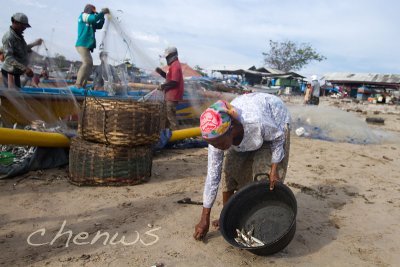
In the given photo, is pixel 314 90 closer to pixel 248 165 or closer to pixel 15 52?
pixel 15 52

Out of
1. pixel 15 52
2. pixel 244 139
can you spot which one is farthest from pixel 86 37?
pixel 244 139

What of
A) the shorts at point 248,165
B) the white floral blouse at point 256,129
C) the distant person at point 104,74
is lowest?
the shorts at point 248,165

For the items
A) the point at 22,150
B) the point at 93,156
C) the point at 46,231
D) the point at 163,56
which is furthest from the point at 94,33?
the point at 46,231

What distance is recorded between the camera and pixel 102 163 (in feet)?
12.8

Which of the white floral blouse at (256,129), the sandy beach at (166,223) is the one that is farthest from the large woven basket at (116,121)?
the white floral blouse at (256,129)

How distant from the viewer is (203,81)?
9.91 metres

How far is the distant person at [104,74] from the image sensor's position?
5.65 m

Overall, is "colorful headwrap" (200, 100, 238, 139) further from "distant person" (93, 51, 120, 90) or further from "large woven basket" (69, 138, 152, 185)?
"distant person" (93, 51, 120, 90)

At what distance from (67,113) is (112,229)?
3757 millimetres

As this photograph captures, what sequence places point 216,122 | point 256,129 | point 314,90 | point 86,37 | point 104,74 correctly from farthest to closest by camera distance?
point 314,90, point 104,74, point 86,37, point 256,129, point 216,122

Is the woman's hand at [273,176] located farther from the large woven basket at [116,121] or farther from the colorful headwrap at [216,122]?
the large woven basket at [116,121]

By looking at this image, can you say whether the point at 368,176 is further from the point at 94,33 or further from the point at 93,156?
the point at 94,33

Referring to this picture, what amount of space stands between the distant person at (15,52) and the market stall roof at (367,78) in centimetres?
3730

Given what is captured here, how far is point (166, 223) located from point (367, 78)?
133 feet
